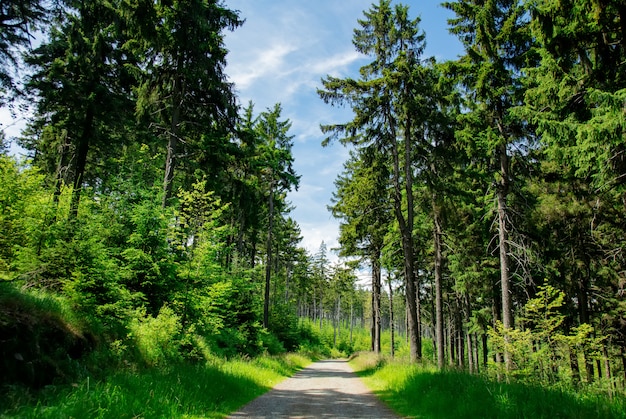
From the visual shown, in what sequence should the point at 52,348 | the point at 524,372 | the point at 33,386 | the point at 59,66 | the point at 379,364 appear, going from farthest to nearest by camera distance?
the point at 379,364
the point at 59,66
the point at 524,372
the point at 52,348
the point at 33,386

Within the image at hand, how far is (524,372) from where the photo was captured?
8.57 meters

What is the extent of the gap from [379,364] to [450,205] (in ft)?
28.0

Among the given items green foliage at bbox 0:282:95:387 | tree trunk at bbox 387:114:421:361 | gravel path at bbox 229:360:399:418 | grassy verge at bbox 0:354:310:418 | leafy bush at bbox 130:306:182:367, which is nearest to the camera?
grassy verge at bbox 0:354:310:418

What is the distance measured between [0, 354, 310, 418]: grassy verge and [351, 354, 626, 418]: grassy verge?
165 inches

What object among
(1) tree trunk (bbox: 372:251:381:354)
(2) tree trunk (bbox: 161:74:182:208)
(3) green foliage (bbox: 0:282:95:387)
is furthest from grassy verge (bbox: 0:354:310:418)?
(1) tree trunk (bbox: 372:251:381:354)

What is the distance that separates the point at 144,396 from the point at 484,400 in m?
6.00

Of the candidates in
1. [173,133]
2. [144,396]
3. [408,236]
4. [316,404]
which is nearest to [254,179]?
[173,133]

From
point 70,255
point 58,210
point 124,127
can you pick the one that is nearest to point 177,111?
point 124,127

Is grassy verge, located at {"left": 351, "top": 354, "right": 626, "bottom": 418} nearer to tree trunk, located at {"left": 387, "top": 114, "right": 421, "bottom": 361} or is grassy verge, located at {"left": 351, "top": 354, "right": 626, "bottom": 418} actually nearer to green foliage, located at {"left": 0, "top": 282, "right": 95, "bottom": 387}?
tree trunk, located at {"left": 387, "top": 114, "right": 421, "bottom": 361}

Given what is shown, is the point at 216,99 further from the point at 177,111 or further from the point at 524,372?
the point at 524,372

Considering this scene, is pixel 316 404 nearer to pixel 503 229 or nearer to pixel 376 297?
pixel 503 229

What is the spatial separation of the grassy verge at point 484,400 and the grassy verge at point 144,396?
13.7 ft

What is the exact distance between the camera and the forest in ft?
26.1

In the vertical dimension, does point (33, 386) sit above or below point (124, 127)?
below
